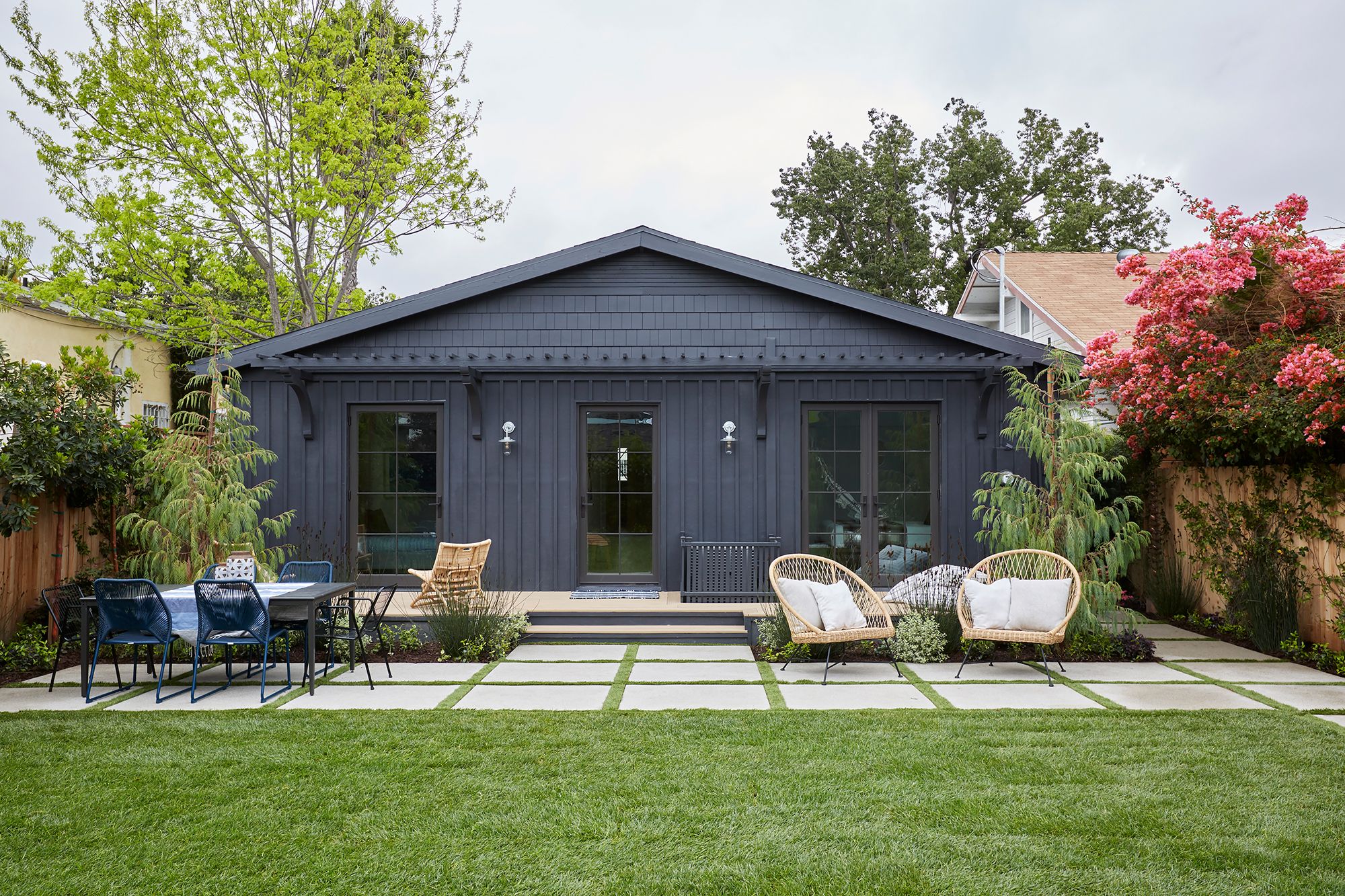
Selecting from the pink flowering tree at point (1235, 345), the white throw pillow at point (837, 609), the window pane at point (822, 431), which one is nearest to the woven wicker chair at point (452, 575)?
the white throw pillow at point (837, 609)

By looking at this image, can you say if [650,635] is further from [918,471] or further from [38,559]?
[38,559]

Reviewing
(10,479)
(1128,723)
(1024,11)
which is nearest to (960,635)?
(1128,723)

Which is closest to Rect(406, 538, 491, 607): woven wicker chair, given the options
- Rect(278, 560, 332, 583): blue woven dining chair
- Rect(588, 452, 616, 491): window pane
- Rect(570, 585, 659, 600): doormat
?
Rect(278, 560, 332, 583): blue woven dining chair

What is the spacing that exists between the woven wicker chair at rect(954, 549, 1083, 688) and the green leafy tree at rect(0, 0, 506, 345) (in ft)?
40.7

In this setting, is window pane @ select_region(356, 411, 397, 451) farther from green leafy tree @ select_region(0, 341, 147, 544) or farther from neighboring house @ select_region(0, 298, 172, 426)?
neighboring house @ select_region(0, 298, 172, 426)

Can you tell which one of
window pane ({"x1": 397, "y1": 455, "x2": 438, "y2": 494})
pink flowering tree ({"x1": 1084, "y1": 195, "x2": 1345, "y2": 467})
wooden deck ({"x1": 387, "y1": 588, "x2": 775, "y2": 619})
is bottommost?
wooden deck ({"x1": 387, "y1": 588, "x2": 775, "y2": 619})

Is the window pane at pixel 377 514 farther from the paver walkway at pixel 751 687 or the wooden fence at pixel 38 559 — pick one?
the paver walkway at pixel 751 687

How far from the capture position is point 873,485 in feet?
28.7

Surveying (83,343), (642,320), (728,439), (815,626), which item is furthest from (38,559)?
(83,343)

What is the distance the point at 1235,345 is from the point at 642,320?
213 inches

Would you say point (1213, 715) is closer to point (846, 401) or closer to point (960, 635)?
point (960, 635)

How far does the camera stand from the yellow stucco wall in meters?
13.4

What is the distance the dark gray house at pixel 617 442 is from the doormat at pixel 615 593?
118mm

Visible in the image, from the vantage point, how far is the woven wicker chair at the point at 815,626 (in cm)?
602
